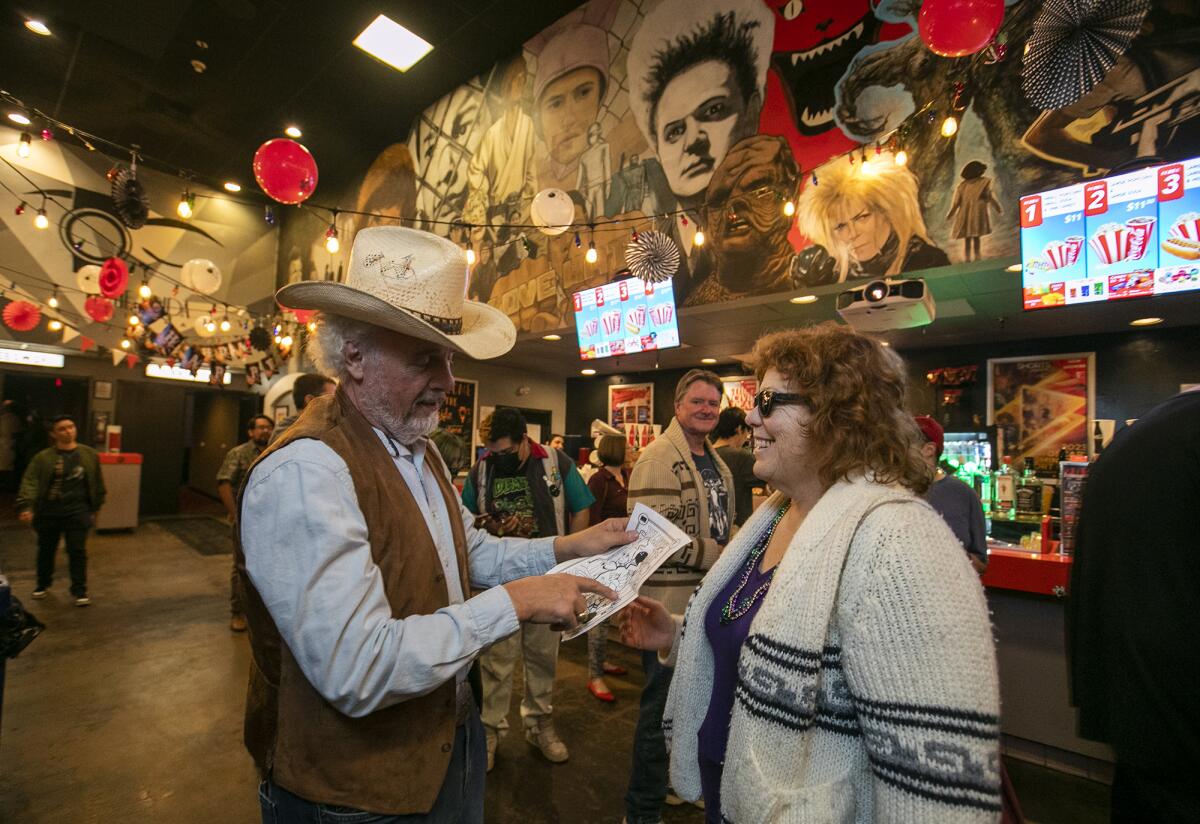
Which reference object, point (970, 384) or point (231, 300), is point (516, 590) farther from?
point (231, 300)

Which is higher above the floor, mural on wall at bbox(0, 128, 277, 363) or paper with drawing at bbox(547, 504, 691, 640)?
mural on wall at bbox(0, 128, 277, 363)

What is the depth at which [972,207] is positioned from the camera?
172 inches

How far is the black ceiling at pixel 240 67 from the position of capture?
713cm

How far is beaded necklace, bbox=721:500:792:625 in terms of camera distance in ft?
4.53

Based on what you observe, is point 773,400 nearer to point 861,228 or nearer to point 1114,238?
point 1114,238

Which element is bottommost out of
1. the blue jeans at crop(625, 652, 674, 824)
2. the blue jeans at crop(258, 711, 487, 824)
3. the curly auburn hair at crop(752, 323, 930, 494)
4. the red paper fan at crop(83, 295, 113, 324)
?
the blue jeans at crop(625, 652, 674, 824)

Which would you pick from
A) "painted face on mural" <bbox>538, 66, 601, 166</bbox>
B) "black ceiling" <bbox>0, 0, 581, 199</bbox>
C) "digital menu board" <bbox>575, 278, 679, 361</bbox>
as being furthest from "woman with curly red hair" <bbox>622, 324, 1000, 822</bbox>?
"black ceiling" <bbox>0, 0, 581, 199</bbox>

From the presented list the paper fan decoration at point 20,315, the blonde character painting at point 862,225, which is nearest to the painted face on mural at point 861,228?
the blonde character painting at point 862,225

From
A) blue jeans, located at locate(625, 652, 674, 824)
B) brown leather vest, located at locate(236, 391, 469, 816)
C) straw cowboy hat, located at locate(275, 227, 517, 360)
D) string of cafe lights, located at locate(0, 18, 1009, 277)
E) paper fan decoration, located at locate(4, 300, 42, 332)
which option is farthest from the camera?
paper fan decoration, located at locate(4, 300, 42, 332)

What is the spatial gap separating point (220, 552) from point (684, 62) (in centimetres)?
1021

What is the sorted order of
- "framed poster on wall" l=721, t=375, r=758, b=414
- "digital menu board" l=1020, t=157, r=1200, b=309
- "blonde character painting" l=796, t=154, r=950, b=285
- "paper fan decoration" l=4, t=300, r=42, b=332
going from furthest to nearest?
"paper fan decoration" l=4, t=300, r=42, b=332
"framed poster on wall" l=721, t=375, r=758, b=414
"blonde character painting" l=796, t=154, r=950, b=285
"digital menu board" l=1020, t=157, r=1200, b=309

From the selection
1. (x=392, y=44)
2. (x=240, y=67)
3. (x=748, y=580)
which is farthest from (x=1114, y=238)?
(x=240, y=67)

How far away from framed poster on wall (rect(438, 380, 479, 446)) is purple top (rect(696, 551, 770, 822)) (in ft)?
31.9

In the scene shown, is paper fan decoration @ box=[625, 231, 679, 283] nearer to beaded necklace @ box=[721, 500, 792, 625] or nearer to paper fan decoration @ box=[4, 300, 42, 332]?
beaded necklace @ box=[721, 500, 792, 625]
